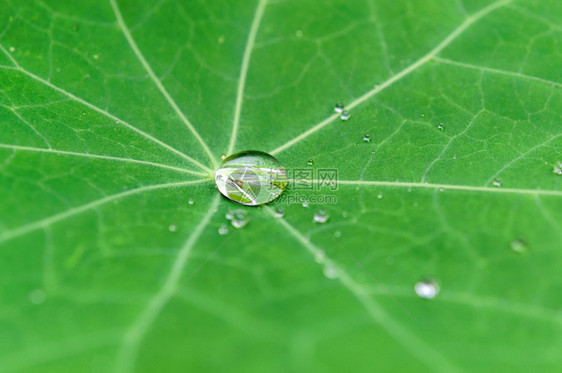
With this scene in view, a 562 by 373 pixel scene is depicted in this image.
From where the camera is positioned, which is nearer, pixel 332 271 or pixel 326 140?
pixel 332 271

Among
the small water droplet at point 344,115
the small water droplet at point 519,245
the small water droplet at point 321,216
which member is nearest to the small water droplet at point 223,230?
the small water droplet at point 321,216

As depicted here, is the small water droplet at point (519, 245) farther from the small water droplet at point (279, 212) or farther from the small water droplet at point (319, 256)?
the small water droplet at point (279, 212)

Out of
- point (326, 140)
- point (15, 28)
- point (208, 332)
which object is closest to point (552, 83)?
point (326, 140)

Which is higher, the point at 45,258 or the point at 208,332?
the point at 45,258

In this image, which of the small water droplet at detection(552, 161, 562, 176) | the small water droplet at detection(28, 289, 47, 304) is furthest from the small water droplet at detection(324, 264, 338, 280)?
the small water droplet at detection(552, 161, 562, 176)

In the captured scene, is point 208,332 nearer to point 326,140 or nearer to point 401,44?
point 326,140

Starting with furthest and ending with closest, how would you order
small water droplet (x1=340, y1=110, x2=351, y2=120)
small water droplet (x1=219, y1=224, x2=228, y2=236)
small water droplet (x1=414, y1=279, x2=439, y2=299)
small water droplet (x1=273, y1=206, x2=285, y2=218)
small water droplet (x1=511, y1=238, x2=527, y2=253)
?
small water droplet (x1=340, y1=110, x2=351, y2=120)
small water droplet (x1=273, y1=206, x2=285, y2=218)
small water droplet (x1=219, y1=224, x2=228, y2=236)
small water droplet (x1=511, y1=238, x2=527, y2=253)
small water droplet (x1=414, y1=279, x2=439, y2=299)

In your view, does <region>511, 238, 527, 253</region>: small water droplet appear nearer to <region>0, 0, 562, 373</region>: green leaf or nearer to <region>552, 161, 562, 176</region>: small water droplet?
<region>0, 0, 562, 373</region>: green leaf

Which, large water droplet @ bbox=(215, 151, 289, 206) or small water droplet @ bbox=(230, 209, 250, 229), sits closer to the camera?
small water droplet @ bbox=(230, 209, 250, 229)
